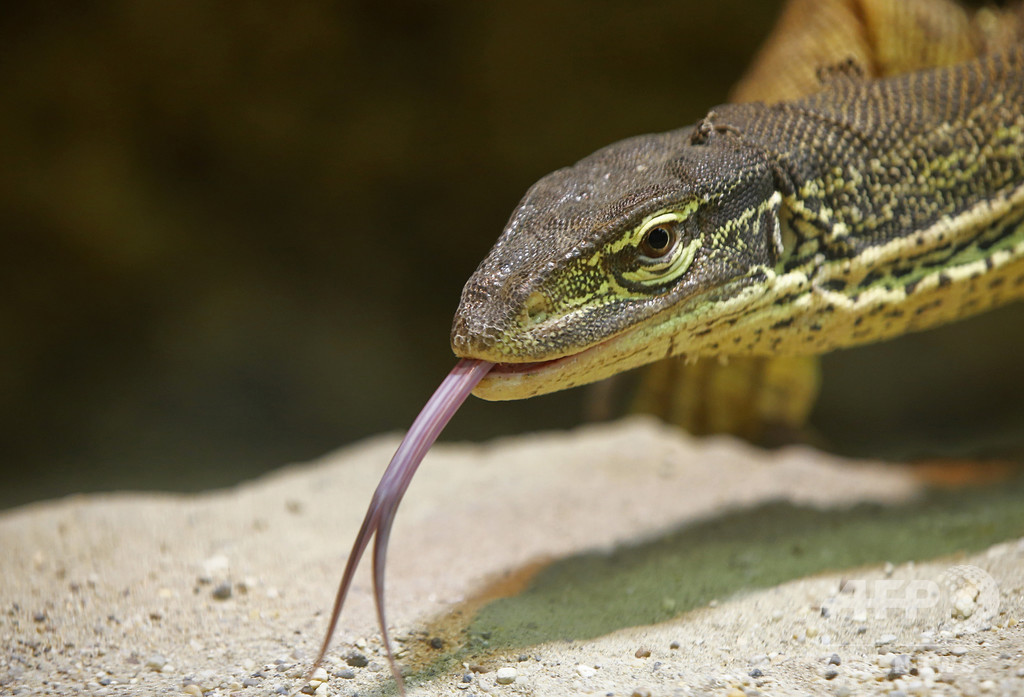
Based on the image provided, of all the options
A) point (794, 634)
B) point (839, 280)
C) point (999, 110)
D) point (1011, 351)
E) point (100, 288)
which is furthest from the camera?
point (100, 288)

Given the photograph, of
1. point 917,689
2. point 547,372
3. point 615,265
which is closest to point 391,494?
point 547,372

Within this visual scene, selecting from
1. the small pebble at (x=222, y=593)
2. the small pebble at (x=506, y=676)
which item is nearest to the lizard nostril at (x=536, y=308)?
the small pebble at (x=506, y=676)

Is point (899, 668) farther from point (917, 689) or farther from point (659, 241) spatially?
point (659, 241)

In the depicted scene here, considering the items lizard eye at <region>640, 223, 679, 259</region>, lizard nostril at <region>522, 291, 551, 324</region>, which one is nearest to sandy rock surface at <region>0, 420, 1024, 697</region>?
lizard nostril at <region>522, 291, 551, 324</region>

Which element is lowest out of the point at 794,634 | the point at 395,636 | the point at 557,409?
the point at 794,634

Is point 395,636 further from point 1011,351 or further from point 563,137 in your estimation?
point 1011,351

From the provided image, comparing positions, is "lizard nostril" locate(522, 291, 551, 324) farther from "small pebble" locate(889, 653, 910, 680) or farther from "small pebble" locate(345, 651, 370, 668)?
"small pebble" locate(889, 653, 910, 680)

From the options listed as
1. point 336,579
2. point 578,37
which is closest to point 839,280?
point 336,579
